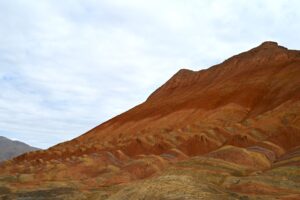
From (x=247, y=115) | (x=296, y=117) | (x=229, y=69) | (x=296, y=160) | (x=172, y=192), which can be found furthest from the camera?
(x=229, y=69)

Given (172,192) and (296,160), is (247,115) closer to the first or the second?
(296,160)

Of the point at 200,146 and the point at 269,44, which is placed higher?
the point at 269,44

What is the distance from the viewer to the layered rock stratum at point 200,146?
26.2 meters

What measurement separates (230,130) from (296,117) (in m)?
8.25

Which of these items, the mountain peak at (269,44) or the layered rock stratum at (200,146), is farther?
the mountain peak at (269,44)

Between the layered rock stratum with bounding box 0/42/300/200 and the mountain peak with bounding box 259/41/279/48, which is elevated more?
the mountain peak with bounding box 259/41/279/48

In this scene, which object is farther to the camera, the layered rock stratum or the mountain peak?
the mountain peak

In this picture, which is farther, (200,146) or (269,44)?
(269,44)

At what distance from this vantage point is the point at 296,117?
4619cm

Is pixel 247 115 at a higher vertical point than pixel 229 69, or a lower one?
lower

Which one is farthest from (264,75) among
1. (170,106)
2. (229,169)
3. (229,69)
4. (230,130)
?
(229,169)

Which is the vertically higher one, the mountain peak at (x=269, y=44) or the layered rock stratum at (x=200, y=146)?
the mountain peak at (x=269, y=44)

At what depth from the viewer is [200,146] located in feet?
159

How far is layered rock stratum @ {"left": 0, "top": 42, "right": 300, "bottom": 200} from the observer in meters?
26.2
